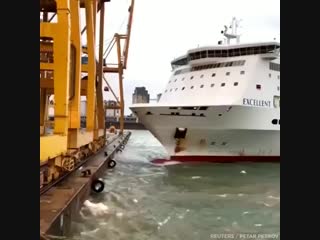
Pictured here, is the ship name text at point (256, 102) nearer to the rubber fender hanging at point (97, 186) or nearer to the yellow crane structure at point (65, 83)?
the yellow crane structure at point (65, 83)

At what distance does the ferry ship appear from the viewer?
21469 millimetres

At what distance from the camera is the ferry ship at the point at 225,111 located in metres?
21.5

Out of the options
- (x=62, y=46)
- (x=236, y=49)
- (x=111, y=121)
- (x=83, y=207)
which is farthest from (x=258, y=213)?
(x=111, y=121)

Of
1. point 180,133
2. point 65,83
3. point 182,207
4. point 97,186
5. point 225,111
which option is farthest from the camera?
point 180,133

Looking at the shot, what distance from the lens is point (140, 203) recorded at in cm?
1155

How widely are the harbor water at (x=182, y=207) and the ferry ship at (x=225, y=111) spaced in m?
3.41

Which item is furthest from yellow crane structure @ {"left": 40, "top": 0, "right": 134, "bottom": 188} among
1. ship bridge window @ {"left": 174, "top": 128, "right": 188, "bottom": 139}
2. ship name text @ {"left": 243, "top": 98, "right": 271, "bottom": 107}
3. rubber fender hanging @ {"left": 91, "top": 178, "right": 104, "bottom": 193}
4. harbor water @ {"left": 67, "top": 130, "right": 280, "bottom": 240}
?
ship name text @ {"left": 243, "top": 98, "right": 271, "bottom": 107}

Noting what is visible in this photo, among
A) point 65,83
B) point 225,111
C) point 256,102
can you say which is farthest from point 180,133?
point 65,83

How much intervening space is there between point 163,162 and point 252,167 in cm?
498

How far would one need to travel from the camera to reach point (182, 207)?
438 inches

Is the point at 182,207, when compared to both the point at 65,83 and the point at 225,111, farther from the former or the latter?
the point at 225,111

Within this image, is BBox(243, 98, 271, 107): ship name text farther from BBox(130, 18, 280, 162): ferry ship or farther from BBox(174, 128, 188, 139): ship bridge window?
BBox(174, 128, 188, 139): ship bridge window

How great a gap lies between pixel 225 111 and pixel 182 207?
10778mm

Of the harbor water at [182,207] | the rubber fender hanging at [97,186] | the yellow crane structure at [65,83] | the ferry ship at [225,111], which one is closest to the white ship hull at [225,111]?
the ferry ship at [225,111]
